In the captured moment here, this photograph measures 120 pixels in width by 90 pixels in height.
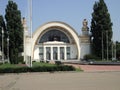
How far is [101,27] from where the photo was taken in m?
78.8

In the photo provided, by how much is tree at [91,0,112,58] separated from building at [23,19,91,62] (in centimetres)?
1201

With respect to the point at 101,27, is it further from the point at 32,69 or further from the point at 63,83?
the point at 63,83

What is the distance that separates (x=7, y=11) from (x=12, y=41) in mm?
6543

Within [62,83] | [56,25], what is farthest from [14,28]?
[62,83]

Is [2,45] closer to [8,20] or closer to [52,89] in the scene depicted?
[8,20]

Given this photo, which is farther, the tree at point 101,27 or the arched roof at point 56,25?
the arched roof at point 56,25

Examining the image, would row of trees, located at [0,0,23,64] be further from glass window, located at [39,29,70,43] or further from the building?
glass window, located at [39,29,70,43]

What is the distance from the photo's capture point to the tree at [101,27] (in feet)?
260

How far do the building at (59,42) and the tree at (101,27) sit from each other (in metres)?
12.0

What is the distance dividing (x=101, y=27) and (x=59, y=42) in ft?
70.2

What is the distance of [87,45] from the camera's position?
94750 mm

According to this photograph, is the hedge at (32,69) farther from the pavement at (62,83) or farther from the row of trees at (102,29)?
the row of trees at (102,29)

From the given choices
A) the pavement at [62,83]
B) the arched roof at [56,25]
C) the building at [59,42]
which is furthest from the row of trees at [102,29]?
the pavement at [62,83]

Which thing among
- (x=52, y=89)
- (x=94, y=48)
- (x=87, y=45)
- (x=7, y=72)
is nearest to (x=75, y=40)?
(x=87, y=45)
